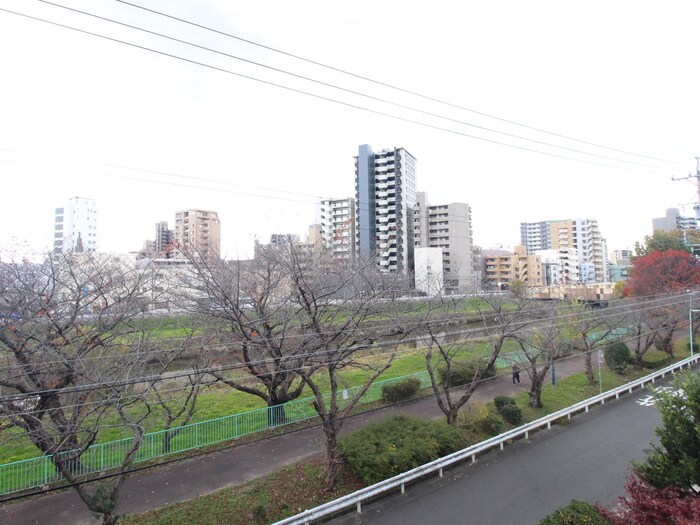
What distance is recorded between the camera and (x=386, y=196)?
175ft

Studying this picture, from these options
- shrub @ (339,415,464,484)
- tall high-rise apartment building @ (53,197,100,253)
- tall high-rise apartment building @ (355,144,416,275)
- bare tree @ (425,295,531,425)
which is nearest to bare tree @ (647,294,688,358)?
bare tree @ (425,295,531,425)

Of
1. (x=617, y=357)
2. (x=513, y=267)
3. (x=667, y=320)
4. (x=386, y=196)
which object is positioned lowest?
(x=617, y=357)

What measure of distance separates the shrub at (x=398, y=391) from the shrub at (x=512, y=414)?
3471 mm

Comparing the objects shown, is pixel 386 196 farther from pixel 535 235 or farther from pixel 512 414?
pixel 535 235

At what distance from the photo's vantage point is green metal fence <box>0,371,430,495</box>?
352 inches

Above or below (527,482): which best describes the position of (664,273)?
above

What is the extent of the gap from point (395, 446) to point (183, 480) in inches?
201

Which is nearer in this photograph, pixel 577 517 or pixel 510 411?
pixel 577 517

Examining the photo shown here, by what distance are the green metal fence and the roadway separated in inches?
134

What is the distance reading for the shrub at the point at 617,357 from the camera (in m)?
19.7

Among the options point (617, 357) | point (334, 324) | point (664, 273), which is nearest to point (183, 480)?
point (334, 324)

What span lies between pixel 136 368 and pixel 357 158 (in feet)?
162

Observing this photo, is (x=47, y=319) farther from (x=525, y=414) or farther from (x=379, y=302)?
(x=525, y=414)

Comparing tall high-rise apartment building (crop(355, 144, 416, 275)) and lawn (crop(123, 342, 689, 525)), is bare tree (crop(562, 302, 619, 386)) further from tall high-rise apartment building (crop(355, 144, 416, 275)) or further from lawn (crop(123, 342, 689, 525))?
tall high-rise apartment building (crop(355, 144, 416, 275))
